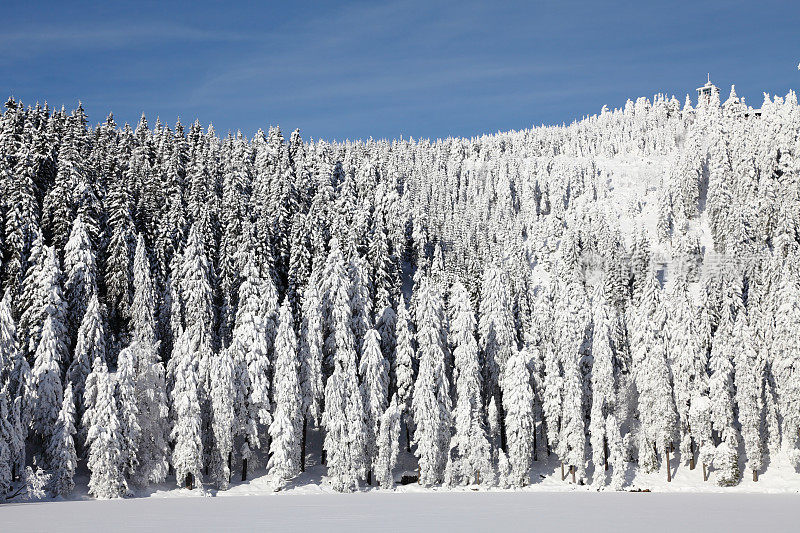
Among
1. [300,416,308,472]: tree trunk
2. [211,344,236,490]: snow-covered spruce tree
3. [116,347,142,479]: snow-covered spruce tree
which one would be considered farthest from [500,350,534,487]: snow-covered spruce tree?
[116,347,142,479]: snow-covered spruce tree

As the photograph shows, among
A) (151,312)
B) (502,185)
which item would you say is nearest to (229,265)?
(151,312)

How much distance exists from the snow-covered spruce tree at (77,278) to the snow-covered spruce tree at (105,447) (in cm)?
931

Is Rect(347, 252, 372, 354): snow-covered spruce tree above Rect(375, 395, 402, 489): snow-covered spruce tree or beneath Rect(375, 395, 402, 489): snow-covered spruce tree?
above

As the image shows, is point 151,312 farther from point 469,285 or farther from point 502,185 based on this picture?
point 502,185

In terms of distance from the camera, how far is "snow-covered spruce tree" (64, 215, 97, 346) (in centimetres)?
6125

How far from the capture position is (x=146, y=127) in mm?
109312

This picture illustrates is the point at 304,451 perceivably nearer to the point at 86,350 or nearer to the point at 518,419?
the point at 518,419

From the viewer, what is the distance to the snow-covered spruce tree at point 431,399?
61.8 meters

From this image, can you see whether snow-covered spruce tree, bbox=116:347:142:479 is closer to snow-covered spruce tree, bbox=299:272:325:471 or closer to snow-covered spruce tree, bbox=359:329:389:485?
snow-covered spruce tree, bbox=299:272:325:471

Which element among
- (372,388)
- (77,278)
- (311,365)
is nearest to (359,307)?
(311,365)

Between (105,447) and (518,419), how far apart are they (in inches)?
1364

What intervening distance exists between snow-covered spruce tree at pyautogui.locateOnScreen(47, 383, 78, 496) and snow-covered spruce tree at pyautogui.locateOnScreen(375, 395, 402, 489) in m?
24.1

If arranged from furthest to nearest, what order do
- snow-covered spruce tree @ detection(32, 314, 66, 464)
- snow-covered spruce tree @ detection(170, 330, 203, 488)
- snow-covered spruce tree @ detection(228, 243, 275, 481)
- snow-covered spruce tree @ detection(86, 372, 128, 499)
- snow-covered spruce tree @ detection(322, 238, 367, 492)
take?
snow-covered spruce tree @ detection(228, 243, 275, 481)
snow-covered spruce tree @ detection(322, 238, 367, 492)
snow-covered spruce tree @ detection(170, 330, 203, 488)
snow-covered spruce tree @ detection(32, 314, 66, 464)
snow-covered spruce tree @ detection(86, 372, 128, 499)

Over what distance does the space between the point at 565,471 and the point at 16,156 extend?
62936 millimetres
